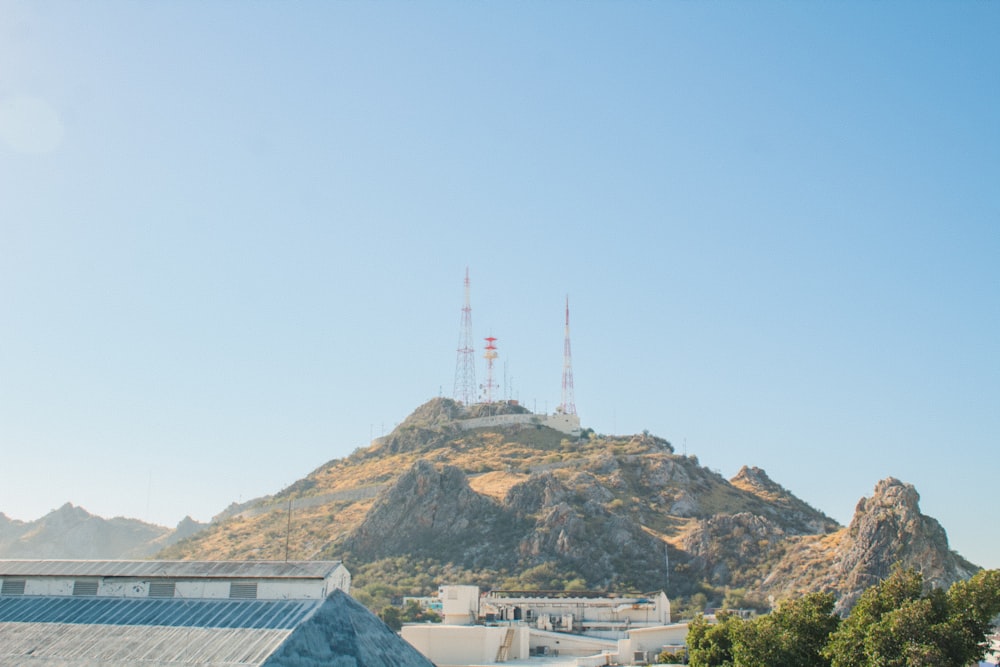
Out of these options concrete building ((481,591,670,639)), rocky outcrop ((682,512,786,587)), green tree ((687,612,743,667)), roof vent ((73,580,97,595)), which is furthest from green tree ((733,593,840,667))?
rocky outcrop ((682,512,786,587))

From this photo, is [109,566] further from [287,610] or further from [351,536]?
[351,536]

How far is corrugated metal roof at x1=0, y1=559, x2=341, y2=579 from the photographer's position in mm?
46000

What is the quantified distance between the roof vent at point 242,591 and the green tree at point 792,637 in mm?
26506

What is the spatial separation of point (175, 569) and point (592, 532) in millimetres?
102544

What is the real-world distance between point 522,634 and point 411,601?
38629 mm

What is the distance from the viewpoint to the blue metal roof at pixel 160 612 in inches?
1693

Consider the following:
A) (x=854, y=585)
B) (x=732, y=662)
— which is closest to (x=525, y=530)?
(x=854, y=585)

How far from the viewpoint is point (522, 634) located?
78.8 metres

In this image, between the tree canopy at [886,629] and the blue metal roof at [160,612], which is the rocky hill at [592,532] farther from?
the tree canopy at [886,629]

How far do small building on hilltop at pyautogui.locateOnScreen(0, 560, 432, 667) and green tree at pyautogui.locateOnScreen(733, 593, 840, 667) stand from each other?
18.2m

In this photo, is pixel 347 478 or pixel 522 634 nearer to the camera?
pixel 522 634

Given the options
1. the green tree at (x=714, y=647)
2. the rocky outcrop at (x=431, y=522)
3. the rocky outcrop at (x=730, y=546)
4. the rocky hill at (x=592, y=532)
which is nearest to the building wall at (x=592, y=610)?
the rocky hill at (x=592, y=532)

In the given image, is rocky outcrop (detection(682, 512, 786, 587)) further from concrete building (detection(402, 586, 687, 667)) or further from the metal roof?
the metal roof

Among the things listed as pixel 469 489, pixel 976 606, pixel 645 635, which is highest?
pixel 469 489
